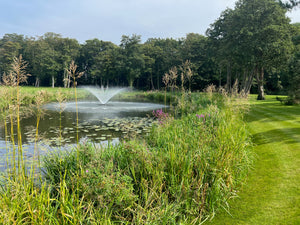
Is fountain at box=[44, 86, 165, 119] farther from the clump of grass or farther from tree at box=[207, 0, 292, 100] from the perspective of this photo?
tree at box=[207, 0, 292, 100]

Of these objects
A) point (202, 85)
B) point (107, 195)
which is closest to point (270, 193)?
point (107, 195)

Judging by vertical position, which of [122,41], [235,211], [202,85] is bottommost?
[235,211]

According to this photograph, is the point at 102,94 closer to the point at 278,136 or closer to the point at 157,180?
the point at 278,136

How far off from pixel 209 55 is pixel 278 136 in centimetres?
2961

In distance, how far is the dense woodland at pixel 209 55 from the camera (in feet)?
69.5

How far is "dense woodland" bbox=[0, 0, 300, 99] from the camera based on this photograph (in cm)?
2119

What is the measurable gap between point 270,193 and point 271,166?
1411mm

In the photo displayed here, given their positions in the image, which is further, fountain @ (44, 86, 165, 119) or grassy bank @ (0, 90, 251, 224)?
fountain @ (44, 86, 165, 119)

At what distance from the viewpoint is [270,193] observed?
13.3 ft

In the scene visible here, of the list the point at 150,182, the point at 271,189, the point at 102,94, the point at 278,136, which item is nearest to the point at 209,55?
the point at 102,94

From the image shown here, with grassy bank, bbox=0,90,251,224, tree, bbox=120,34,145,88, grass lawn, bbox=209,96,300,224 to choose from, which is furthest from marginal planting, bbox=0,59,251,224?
tree, bbox=120,34,145,88

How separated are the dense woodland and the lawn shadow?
7.27ft

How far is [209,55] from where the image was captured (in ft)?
114

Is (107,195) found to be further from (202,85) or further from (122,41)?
(122,41)
